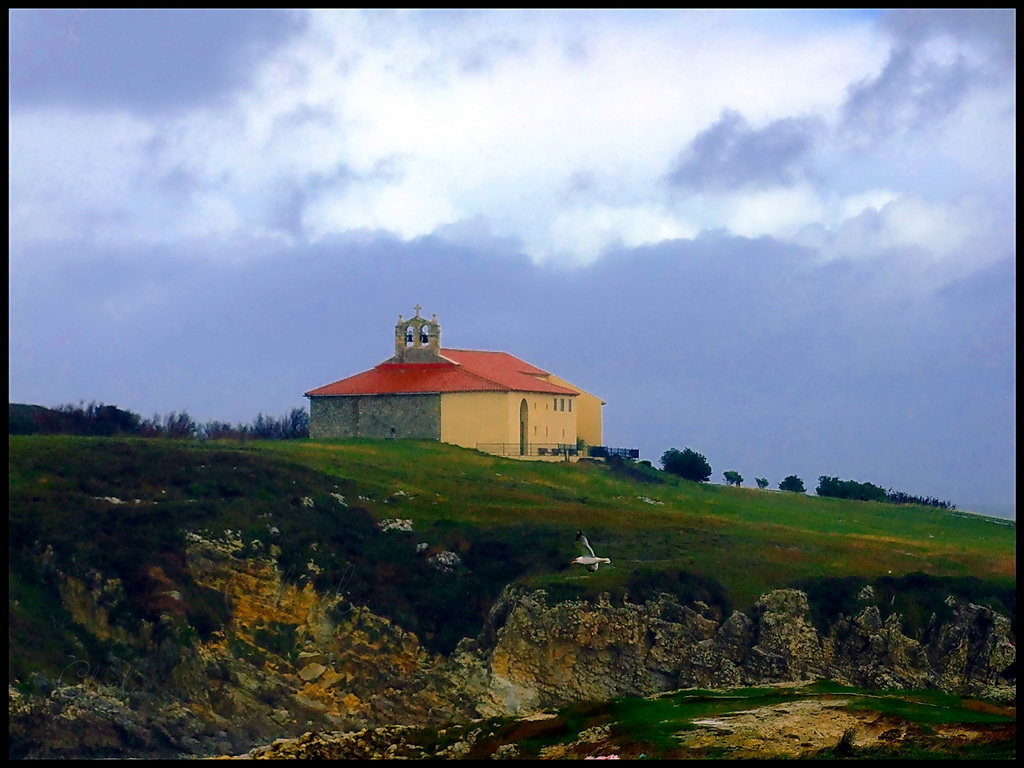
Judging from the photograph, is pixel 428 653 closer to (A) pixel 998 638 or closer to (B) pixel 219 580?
(B) pixel 219 580

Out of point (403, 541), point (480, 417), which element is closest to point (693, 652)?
point (403, 541)

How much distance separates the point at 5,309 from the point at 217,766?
10.8 m

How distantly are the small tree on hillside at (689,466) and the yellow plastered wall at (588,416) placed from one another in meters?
4.88

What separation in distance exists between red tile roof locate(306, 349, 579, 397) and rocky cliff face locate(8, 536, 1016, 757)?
27860mm

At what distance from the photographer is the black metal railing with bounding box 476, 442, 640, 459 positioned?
8062cm

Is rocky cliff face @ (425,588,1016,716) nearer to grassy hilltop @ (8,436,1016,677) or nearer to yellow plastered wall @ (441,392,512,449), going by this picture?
grassy hilltop @ (8,436,1016,677)

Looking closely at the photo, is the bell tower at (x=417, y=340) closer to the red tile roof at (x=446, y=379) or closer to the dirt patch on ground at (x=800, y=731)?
the red tile roof at (x=446, y=379)

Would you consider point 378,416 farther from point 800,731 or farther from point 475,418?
point 800,731

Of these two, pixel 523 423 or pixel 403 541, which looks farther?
pixel 523 423

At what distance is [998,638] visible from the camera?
51312mm

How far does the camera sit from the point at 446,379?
82375mm

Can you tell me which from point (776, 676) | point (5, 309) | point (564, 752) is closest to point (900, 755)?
point (564, 752)

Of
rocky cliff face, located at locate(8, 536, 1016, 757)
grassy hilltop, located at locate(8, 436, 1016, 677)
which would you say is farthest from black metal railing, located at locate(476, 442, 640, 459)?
rocky cliff face, located at locate(8, 536, 1016, 757)

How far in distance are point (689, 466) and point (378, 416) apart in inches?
828
